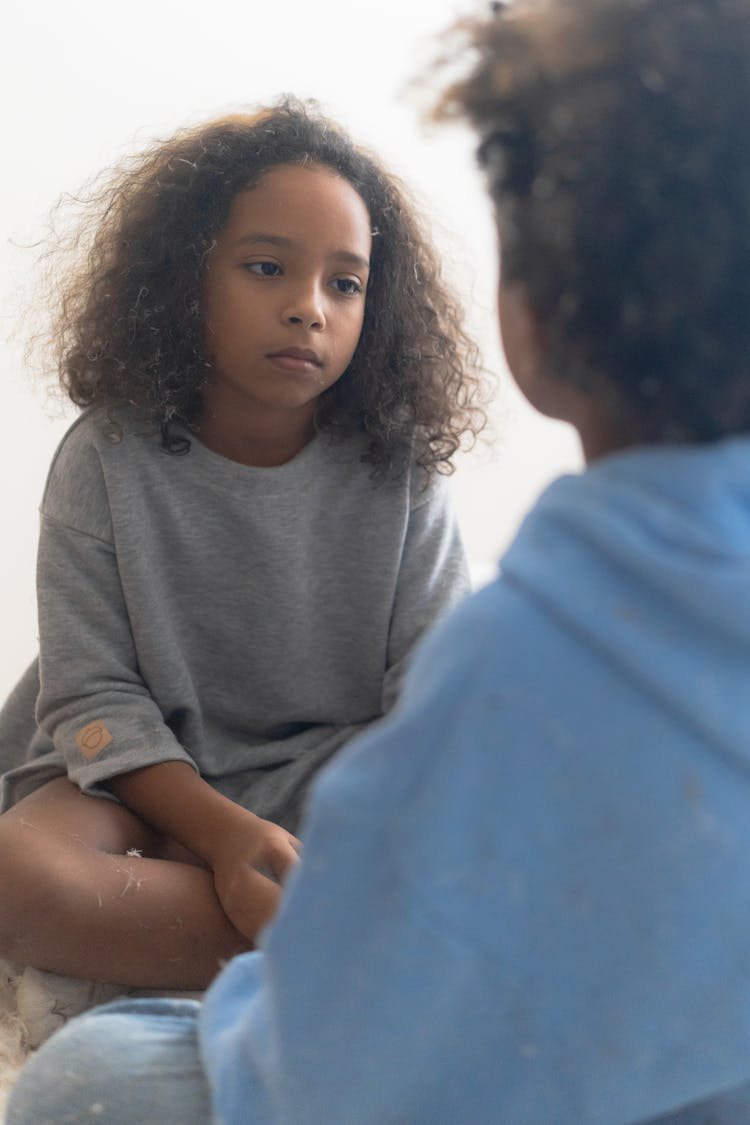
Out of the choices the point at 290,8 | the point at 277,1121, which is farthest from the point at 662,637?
the point at 290,8

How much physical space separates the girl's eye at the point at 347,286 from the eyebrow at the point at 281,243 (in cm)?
1

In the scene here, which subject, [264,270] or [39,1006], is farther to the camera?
[264,270]

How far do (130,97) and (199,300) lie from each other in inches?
28.3

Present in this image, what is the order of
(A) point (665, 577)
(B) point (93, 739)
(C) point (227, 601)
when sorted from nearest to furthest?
(A) point (665, 577)
(B) point (93, 739)
(C) point (227, 601)

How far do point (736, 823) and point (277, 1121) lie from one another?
24 centimetres

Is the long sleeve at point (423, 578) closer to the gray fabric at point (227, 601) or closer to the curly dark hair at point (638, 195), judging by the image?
the gray fabric at point (227, 601)

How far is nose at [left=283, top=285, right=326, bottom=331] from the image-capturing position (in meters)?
1.07

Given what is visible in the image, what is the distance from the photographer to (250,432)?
1175 millimetres

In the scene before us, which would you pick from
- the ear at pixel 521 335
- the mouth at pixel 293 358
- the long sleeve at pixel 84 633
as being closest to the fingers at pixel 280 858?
the long sleeve at pixel 84 633

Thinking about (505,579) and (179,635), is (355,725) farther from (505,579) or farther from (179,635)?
(505,579)

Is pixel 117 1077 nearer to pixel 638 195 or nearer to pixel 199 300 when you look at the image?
pixel 638 195

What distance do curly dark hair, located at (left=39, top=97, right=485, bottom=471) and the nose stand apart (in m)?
0.11

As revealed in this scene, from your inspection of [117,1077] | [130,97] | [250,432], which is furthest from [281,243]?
[130,97]

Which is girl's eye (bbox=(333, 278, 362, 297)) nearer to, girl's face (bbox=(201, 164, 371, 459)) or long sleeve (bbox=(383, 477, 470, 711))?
girl's face (bbox=(201, 164, 371, 459))
